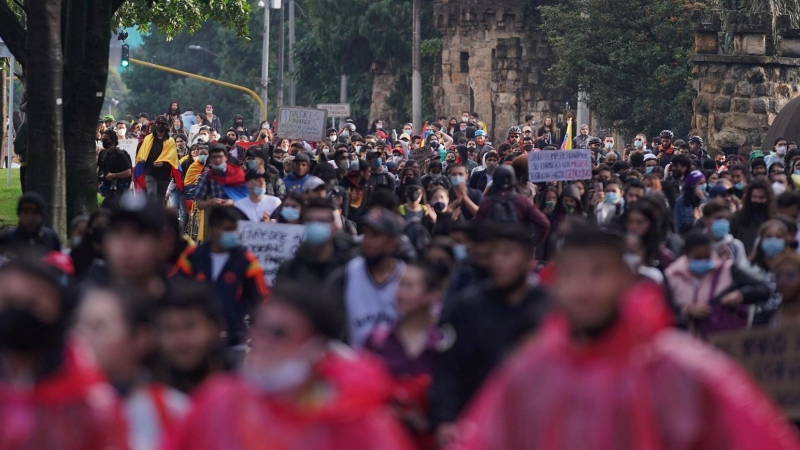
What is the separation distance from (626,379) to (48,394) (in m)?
1.52

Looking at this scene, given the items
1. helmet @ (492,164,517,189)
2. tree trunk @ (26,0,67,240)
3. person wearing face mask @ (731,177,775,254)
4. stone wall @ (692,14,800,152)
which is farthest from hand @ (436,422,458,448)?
stone wall @ (692,14,800,152)

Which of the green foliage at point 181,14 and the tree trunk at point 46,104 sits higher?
the green foliage at point 181,14

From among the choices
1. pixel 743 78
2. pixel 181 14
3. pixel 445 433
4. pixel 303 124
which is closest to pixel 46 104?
pixel 181 14

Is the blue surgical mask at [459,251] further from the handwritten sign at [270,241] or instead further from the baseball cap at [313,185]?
the baseball cap at [313,185]

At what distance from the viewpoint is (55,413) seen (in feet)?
14.1

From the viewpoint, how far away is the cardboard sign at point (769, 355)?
7918mm

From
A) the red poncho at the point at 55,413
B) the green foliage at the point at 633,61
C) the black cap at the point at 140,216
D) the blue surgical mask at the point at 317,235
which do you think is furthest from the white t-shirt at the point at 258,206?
the green foliage at the point at 633,61

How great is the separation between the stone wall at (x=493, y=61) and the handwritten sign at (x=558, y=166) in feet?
116

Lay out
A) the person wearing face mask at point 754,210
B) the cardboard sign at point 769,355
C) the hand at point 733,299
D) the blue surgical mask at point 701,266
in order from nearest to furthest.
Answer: the cardboard sign at point 769,355 → the hand at point 733,299 → the blue surgical mask at point 701,266 → the person wearing face mask at point 754,210

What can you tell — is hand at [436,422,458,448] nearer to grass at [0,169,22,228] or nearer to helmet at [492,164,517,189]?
helmet at [492,164,517,189]

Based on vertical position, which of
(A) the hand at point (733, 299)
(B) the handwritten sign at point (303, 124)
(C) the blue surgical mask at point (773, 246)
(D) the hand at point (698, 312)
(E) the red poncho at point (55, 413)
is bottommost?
(D) the hand at point (698, 312)

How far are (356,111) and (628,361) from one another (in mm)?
55746

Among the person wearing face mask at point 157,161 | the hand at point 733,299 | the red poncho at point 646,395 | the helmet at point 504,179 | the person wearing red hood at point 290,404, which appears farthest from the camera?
the person wearing face mask at point 157,161

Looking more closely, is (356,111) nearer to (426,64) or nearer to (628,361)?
(426,64)
